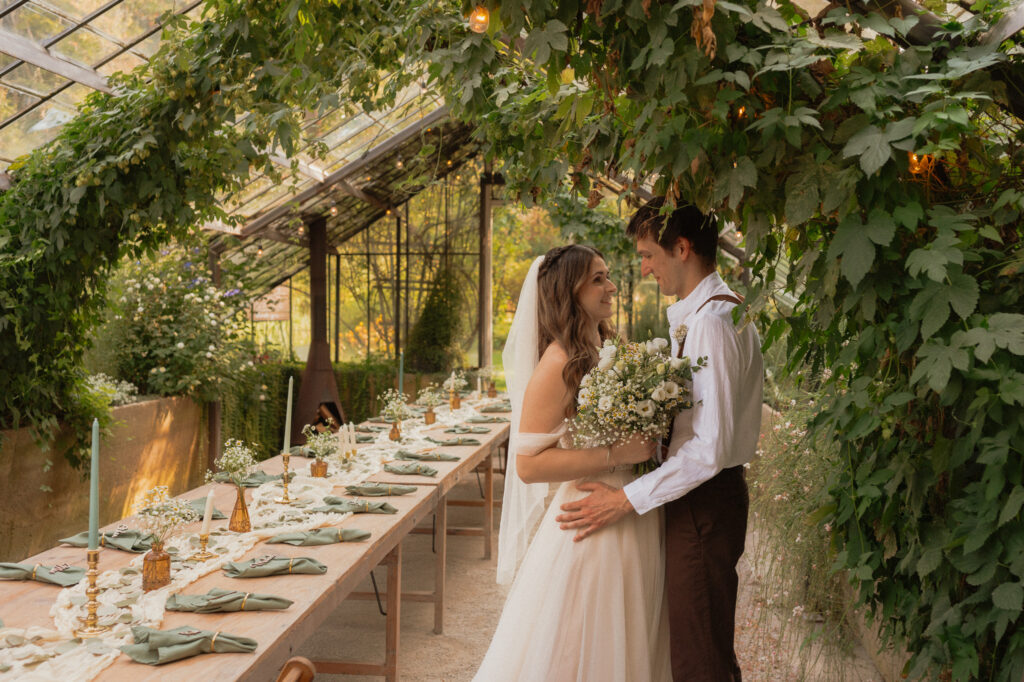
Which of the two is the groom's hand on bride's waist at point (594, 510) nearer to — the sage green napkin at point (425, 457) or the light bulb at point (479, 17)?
the light bulb at point (479, 17)

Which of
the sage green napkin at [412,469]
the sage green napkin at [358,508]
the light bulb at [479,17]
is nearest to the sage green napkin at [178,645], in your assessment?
the sage green napkin at [358,508]

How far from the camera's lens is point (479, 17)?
2.08m

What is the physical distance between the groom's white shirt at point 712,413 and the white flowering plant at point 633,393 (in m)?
0.04

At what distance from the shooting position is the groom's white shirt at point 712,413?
6.89 ft

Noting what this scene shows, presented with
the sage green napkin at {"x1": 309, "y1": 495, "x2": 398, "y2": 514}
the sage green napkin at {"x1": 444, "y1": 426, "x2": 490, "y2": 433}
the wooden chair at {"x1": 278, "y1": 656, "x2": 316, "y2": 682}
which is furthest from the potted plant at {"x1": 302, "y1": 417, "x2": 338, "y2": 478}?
the wooden chair at {"x1": 278, "y1": 656, "x2": 316, "y2": 682}

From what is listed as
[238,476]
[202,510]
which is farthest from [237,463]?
[202,510]

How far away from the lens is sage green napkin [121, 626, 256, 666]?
1.85 m

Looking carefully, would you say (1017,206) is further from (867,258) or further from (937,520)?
(937,520)

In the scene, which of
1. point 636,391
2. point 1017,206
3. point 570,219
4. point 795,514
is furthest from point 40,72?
point 570,219

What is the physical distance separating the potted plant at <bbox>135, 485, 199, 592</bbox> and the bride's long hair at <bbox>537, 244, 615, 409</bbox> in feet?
3.89

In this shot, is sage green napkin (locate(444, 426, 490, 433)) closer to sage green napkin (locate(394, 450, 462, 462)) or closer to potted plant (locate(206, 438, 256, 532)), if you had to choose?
sage green napkin (locate(394, 450, 462, 462))

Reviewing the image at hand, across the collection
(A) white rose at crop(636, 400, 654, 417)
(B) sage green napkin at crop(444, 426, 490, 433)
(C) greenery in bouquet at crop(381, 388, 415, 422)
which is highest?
(A) white rose at crop(636, 400, 654, 417)

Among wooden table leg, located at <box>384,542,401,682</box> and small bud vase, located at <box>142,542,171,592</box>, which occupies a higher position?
small bud vase, located at <box>142,542,171,592</box>

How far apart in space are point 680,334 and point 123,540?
195 cm
